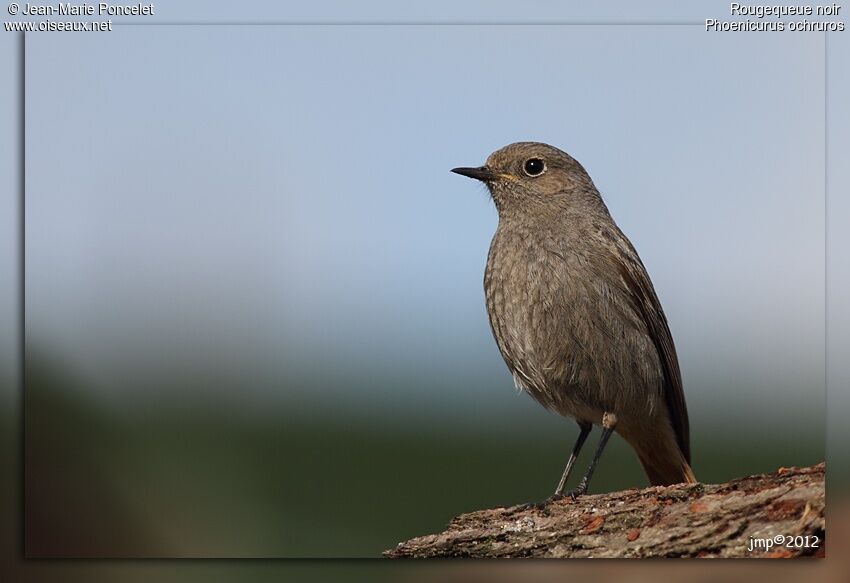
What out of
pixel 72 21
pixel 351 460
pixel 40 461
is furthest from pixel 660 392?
pixel 72 21

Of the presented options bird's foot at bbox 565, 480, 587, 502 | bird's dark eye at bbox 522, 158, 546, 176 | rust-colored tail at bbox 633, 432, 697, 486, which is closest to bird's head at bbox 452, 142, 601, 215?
bird's dark eye at bbox 522, 158, 546, 176

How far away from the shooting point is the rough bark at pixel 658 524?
21.7 ft

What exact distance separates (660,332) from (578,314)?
55 cm

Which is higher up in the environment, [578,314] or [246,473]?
[578,314]

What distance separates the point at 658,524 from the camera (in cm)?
669

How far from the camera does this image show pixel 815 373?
6.85m

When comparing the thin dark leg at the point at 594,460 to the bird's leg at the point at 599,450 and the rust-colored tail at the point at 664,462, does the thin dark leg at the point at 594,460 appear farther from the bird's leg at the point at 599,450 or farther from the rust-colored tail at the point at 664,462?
the rust-colored tail at the point at 664,462

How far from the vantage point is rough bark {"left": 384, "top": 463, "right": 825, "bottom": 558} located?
261 inches

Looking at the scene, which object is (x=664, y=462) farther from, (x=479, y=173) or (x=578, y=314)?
(x=479, y=173)

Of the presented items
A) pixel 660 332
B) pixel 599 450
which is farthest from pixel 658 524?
pixel 660 332

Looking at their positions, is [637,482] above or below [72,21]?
below

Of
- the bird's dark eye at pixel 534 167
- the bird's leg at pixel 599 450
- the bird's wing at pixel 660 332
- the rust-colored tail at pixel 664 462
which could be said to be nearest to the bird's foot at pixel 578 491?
the bird's leg at pixel 599 450

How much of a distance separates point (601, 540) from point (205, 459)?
7.21 feet

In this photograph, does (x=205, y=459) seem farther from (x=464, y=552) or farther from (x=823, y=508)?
(x=823, y=508)
